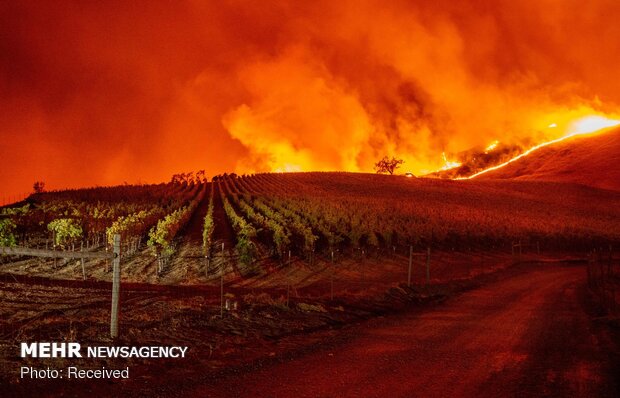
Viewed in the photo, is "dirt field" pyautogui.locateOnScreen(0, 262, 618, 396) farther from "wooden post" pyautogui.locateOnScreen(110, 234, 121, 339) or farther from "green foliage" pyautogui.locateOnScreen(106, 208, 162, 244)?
"green foliage" pyautogui.locateOnScreen(106, 208, 162, 244)

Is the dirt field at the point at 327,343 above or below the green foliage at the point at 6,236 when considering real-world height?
below

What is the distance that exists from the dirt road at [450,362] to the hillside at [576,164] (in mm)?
96184

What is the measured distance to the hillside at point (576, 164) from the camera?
348 ft

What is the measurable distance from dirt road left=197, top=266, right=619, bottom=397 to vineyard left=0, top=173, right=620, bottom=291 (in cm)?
586

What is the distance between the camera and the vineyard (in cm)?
2916

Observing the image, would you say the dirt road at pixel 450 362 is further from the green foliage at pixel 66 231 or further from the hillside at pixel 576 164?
the hillside at pixel 576 164

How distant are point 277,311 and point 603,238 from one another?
50.3 m

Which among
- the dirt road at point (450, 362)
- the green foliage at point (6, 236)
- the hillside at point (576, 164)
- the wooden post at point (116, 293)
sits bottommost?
the dirt road at point (450, 362)

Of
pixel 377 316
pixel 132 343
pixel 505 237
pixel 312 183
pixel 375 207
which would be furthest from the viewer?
pixel 312 183

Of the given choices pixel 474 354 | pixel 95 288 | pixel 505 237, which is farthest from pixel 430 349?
pixel 505 237

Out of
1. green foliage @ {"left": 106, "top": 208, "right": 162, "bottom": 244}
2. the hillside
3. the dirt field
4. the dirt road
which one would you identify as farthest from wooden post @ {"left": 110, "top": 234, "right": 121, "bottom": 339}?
the hillside

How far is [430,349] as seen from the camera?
10641mm

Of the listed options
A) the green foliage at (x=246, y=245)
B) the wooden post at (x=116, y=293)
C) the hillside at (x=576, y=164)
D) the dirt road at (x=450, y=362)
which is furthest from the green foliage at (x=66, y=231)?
the hillside at (x=576, y=164)

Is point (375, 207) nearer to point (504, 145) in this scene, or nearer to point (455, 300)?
point (455, 300)
